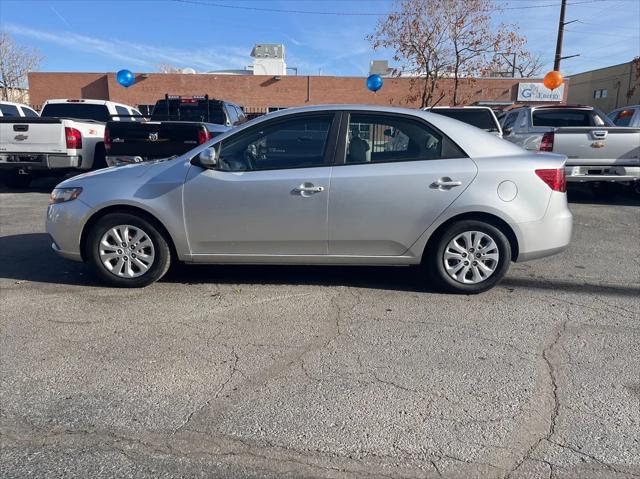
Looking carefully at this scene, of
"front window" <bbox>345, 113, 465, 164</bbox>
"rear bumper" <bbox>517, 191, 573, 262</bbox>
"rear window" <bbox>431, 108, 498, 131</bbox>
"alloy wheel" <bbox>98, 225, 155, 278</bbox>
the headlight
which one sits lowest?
"alloy wheel" <bbox>98, 225, 155, 278</bbox>

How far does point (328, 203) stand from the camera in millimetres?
4645

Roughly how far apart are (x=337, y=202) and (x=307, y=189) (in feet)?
0.97

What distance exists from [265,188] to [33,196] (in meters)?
8.12

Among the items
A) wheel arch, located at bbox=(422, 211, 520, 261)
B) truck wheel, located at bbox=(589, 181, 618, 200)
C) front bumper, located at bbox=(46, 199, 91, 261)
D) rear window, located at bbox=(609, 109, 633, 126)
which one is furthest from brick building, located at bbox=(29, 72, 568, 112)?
front bumper, located at bbox=(46, 199, 91, 261)

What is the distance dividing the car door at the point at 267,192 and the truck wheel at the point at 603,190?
8578 millimetres

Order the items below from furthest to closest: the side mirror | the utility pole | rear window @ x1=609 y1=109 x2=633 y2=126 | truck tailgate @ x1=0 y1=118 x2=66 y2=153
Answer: the utility pole < rear window @ x1=609 y1=109 x2=633 y2=126 < truck tailgate @ x1=0 y1=118 x2=66 y2=153 < the side mirror

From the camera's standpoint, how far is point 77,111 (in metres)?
13.0

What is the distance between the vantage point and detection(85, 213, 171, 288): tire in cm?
483

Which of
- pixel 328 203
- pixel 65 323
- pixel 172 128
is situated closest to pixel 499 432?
pixel 328 203

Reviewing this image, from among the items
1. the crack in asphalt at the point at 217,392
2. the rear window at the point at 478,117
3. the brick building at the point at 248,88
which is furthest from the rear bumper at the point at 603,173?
the brick building at the point at 248,88

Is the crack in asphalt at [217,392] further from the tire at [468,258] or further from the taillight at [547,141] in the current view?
the taillight at [547,141]

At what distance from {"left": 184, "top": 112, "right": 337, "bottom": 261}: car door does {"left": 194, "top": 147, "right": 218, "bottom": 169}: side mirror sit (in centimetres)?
7

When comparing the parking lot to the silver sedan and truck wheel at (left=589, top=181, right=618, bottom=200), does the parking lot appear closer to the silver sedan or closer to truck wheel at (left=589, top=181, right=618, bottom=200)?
the silver sedan

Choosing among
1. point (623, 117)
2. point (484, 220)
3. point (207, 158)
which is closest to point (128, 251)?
point (207, 158)
